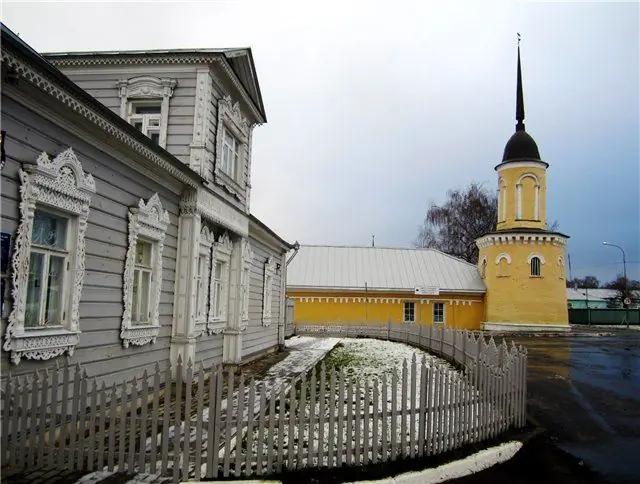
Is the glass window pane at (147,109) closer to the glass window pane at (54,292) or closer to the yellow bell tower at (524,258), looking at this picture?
the glass window pane at (54,292)

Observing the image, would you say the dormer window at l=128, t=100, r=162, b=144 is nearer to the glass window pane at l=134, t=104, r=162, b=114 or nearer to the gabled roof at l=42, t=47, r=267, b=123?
the glass window pane at l=134, t=104, r=162, b=114

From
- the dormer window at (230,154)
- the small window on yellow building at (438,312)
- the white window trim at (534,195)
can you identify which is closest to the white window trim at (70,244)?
the dormer window at (230,154)

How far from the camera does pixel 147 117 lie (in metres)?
10.7

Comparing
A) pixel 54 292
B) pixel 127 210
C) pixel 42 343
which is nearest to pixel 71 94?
pixel 127 210

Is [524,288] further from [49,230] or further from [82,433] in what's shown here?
[82,433]

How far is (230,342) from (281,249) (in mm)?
7218

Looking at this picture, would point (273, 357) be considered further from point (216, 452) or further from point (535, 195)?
point (535, 195)

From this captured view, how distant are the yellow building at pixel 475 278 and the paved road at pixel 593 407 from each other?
15.7 m

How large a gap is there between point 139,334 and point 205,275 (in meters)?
3.10

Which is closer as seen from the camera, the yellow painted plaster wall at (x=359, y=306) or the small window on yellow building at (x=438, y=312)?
the yellow painted plaster wall at (x=359, y=306)

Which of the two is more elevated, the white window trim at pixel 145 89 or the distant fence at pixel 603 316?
the white window trim at pixel 145 89

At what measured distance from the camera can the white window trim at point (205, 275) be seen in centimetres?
1054

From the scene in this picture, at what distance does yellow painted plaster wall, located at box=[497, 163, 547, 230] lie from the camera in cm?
3709

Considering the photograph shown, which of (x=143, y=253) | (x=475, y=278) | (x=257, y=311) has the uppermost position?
(x=475, y=278)
